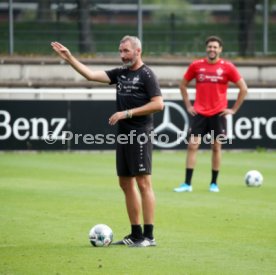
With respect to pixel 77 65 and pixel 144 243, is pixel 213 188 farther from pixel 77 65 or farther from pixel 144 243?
pixel 77 65

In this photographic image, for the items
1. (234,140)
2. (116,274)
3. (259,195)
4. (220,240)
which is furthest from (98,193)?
(234,140)

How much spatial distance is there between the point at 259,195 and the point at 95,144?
8.27 metres

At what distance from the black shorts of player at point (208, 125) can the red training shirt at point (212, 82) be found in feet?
0.27

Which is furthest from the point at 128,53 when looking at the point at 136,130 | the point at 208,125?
the point at 208,125

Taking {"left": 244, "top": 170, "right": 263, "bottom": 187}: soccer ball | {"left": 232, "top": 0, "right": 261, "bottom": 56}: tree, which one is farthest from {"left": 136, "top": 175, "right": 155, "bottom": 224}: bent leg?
{"left": 232, "top": 0, "right": 261, "bottom": 56}: tree

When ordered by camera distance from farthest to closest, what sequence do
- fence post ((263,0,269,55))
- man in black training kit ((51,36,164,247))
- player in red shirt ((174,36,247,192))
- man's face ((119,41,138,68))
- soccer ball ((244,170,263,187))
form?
1. fence post ((263,0,269,55))
2. soccer ball ((244,170,263,187))
3. player in red shirt ((174,36,247,192))
4. man in black training kit ((51,36,164,247))
5. man's face ((119,41,138,68))

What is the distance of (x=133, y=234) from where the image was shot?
1028 cm

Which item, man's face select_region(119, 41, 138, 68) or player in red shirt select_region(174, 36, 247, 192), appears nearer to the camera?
man's face select_region(119, 41, 138, 68)

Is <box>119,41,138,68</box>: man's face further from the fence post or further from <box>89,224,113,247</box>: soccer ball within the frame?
the fence post

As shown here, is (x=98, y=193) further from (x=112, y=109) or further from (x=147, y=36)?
(x=147, y=36)

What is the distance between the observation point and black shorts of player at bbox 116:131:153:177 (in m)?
10.2

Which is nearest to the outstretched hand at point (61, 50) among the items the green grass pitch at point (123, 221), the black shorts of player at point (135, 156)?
the black shorts of player at point (135, 156)

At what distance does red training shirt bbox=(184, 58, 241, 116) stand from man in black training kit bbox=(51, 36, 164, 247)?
5645 mm

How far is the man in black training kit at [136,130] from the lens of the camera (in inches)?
400
